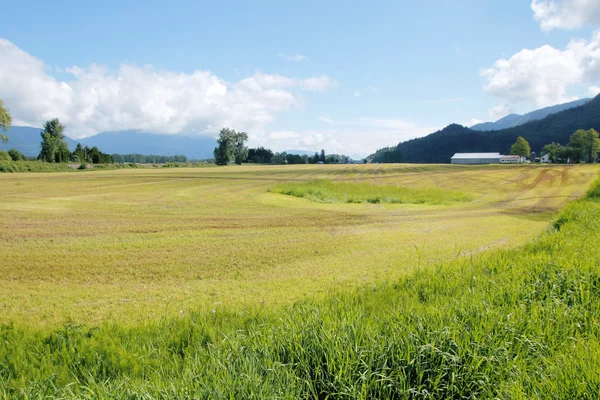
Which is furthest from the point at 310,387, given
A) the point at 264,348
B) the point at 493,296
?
the point at 493,296

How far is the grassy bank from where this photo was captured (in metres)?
2.44

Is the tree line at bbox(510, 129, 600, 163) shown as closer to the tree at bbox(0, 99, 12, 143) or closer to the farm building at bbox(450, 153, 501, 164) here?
the farm building at bbox(450, 153, 501, 164)

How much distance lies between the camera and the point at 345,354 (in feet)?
8.88

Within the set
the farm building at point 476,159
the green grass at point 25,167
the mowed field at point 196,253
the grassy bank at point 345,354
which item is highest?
the farm building at point 476,159

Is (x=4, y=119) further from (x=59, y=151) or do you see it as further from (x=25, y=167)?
(x=59, y=151)

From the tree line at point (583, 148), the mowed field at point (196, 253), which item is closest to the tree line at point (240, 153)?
the tree line at point (583, 148)

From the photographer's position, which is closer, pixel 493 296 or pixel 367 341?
pixel 367 341

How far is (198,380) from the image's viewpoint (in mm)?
2438

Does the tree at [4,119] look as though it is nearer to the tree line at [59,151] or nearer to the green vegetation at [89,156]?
the tree line at [59,151]

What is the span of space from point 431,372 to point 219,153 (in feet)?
352

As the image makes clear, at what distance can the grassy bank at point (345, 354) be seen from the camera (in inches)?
96.0

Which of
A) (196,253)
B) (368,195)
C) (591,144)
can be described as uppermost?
(591,144)

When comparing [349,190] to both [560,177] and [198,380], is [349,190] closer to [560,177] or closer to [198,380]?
[198,380]

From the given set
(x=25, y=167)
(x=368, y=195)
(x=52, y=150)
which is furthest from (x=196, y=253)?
(x=52, y=150)
